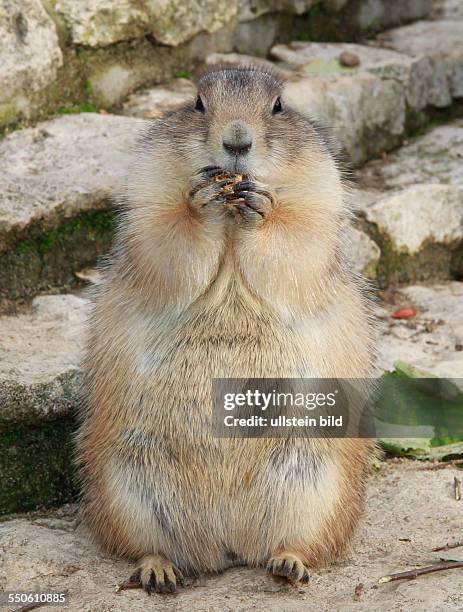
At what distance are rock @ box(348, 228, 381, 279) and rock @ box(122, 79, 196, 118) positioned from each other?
1587 mm

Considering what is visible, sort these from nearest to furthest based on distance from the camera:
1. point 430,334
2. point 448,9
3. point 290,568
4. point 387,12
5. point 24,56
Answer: point 290,568 < point 430,334 < point 24,56 < point 387,12 < point 448,9

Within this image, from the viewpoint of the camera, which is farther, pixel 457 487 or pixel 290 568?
pixel 457 487

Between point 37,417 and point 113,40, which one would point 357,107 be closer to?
point 113,40

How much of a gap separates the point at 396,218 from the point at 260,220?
10.5 feet

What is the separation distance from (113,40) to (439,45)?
333 centimetres

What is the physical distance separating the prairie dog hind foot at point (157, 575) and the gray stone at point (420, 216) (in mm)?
3522

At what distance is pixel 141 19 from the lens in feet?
26.1

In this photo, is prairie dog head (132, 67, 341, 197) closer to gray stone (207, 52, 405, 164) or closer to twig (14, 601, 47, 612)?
twig (14, 601, 47, 612)

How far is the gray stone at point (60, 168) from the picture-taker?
6.51 meters

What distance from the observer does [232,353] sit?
191 inches

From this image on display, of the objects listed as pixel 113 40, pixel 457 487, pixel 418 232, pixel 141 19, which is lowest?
pixel 457 487

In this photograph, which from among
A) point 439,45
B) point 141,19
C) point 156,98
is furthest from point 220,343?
point 439,45

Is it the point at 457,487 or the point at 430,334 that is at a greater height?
the point at 430,334

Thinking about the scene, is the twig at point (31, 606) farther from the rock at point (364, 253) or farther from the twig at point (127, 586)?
the rock at point (364, 253)
